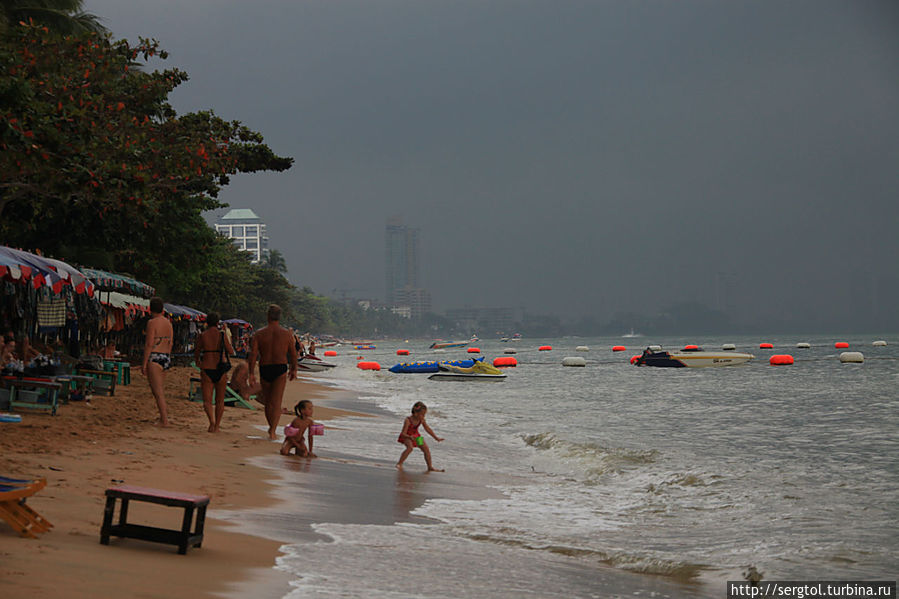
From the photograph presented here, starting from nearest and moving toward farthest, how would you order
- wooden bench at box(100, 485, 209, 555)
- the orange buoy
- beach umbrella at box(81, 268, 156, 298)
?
wooden bench at box(100, 485, 209, 555), beach umbrella at box(81, 268, 156, 298), the orange buoy

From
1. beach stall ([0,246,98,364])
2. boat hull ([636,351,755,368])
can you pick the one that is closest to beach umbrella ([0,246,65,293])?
beach stall ([0,246,98,364])

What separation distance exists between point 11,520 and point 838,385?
4521 centimetres

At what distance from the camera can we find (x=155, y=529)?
592 cm

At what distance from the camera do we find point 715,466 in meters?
15.2

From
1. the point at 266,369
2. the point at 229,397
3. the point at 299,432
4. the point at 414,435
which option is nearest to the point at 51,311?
the point at 229,397

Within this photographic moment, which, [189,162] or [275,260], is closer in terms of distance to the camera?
[189,162]

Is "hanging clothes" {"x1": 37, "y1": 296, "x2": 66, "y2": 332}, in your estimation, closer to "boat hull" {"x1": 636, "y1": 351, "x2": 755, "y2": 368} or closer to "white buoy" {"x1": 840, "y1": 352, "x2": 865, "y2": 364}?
"boat hull" {"x1": 636, "y1": 351, "x2": 755, "y2": 368}

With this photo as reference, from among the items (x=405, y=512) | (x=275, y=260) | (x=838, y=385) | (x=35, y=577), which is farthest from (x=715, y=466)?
(x=275, y=260)

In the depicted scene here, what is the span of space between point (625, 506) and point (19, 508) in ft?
24.2

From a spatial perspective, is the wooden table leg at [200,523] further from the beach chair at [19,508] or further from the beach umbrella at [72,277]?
the beach umbrella at [72,277]

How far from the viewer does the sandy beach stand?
4973 millimetres

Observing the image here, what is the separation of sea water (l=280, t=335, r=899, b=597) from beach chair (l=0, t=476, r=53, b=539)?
177cm

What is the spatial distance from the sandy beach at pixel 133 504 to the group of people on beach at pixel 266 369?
0.49 metres

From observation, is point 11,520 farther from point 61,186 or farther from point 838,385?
point 838,385
